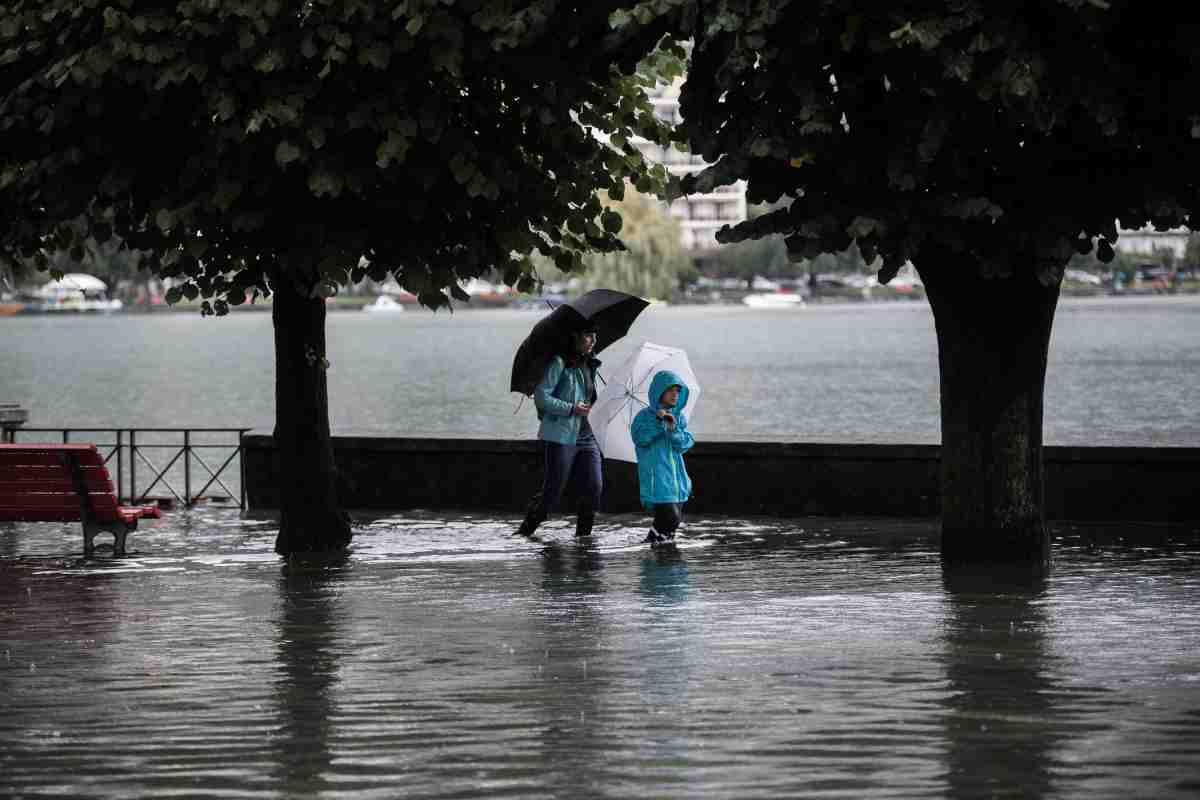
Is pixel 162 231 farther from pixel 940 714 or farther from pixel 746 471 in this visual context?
pixel 940 714

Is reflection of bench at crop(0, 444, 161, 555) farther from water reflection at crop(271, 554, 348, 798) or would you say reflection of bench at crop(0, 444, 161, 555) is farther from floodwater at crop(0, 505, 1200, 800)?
water reflection at crop(271, 554, 348, 798)

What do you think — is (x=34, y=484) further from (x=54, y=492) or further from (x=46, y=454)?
(x=46, y=454)

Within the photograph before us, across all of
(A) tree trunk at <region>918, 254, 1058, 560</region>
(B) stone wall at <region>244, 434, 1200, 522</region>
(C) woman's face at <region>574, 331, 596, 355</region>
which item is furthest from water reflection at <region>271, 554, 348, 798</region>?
(A) tree trunk at <region>918, 254, 1058, 560</region>

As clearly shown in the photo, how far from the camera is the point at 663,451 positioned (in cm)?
1594

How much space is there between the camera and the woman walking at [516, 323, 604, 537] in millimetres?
16375

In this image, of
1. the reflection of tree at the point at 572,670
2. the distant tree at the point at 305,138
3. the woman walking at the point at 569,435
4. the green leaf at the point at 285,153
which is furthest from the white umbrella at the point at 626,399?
the green leaf at the point at 285,153

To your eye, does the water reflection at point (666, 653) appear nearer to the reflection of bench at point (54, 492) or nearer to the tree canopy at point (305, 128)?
the tree canopy at point (305, 128)

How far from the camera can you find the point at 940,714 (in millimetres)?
8984

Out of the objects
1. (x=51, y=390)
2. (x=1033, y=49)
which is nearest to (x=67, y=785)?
(x=1033, y=49)

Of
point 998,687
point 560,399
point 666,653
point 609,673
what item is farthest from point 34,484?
point 998,687

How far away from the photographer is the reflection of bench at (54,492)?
15430 mm

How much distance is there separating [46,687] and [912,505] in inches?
330

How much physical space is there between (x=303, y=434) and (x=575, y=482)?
1904 mm

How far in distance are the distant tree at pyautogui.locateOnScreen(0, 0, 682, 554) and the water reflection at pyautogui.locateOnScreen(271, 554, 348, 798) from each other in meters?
1.99
